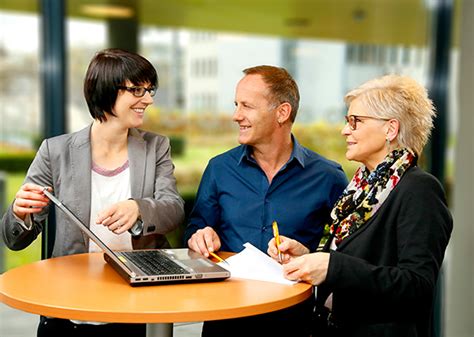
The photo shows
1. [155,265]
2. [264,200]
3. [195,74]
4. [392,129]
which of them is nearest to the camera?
[155,265]

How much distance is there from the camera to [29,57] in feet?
12.6

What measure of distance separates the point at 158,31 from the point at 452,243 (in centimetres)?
219

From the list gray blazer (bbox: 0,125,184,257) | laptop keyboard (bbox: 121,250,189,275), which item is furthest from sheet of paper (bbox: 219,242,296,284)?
gray blazer (bbox: 0,125,184,257)

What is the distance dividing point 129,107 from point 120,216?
42 centimetres

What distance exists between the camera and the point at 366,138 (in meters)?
2.21

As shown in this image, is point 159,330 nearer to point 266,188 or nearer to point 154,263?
point 154,263

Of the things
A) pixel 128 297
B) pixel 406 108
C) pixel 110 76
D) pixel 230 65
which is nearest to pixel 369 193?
pixel 406 108

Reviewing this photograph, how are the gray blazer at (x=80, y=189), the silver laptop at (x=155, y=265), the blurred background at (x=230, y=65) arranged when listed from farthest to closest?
the blurred background at (x=230, y=65)
the gray blazer at (x=80, y=189)
the silver laptop at (x=155, y=265)

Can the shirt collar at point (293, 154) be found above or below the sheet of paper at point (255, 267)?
above

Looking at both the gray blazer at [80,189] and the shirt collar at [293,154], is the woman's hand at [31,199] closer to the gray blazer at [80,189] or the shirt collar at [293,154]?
the gray blazer at [80,189]

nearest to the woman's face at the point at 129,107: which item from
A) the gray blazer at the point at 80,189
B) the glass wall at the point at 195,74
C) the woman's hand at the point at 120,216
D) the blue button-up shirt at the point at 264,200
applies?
the gray blazer at the point at 80,189

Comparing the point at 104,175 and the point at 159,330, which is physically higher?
the point at 104,175

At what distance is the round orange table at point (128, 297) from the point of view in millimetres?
1705

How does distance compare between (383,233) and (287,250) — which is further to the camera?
(287,250)
